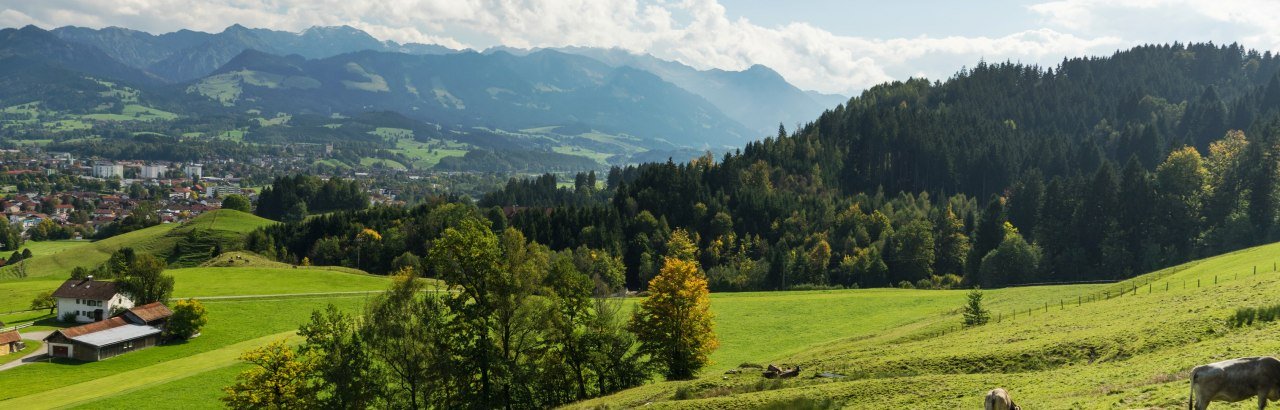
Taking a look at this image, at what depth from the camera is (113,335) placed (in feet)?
275

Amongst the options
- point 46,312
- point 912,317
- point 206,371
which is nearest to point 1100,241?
point 912,317

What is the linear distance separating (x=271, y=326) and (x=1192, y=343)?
3404 inches

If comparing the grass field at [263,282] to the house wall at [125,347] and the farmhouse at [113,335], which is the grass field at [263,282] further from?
the house wall at [125,347]

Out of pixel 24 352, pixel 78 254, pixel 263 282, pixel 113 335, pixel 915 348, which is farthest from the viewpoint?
pixel 78 254


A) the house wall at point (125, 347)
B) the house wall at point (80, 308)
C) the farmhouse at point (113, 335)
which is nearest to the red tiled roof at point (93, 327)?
the farmhouse at point (113, 335)

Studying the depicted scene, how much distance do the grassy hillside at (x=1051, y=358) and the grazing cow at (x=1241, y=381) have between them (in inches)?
102

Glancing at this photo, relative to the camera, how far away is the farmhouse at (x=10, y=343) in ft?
263

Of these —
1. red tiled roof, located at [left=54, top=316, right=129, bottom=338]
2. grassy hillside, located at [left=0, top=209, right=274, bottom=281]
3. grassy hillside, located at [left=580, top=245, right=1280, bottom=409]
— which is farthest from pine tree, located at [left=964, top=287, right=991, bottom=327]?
grassy hillside, located at [left=0, top=209, right=274, bottom=281]

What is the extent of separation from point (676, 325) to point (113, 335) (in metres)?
63.2

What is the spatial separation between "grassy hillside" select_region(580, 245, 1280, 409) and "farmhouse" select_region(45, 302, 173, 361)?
61.3m

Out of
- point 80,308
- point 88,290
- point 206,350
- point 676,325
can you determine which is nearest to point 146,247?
point 88,290

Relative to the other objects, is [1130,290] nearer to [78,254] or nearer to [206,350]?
[206,350]

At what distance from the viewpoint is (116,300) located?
3762 inches

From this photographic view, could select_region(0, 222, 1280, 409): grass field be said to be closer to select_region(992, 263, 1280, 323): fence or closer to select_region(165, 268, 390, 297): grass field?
select_region(992, 263, 1280, 323): fence
